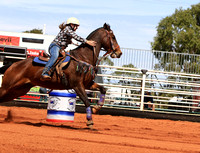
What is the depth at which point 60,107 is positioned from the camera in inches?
501

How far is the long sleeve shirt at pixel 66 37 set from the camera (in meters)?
11.2

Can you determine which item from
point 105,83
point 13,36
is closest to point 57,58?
point 105,83

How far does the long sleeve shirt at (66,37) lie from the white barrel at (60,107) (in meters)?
2.11

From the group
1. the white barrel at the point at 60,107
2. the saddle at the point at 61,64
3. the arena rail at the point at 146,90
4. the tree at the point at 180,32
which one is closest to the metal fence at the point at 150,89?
the arena rail at the point at 146,90

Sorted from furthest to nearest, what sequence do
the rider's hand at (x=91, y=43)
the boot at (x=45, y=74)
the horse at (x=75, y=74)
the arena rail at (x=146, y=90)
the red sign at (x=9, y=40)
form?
the red sign at (x=9, y=40)
the arena rail at (x=146, y=90)
the rider's hand at (x=91, y=43)
the horse at (x=75, y=74)
the boot at (x=45, y=74)

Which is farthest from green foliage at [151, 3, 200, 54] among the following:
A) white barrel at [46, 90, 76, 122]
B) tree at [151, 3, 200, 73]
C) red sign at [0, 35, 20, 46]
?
white barrel at [46, 90, 76, 122]

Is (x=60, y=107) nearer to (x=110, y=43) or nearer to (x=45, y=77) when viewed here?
(x=45, y=77)

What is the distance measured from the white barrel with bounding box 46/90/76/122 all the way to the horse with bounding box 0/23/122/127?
1189 millimetres

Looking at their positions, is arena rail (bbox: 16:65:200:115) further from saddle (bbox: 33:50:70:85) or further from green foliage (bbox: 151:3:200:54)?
green foliage (bbox: 151:3:200:54)

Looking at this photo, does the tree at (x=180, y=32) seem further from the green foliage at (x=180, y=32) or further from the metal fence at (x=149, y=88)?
the metal fence at (x=149, y=88)

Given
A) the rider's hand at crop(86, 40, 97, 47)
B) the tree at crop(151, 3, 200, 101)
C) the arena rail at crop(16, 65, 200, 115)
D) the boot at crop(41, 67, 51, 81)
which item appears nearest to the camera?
the boot at crop(41, 67, 51, 81)

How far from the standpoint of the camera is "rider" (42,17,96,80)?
11.2 meters

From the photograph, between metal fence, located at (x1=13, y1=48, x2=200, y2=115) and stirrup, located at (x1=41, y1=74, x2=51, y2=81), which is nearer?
stirrup, located at (x1=41, y1=74, x2=51, y2=81)

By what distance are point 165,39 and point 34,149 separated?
42.2 metres
